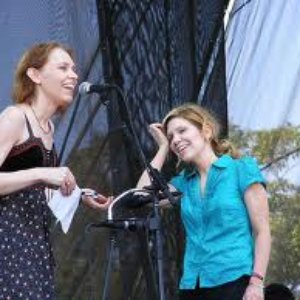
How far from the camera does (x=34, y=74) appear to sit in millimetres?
2527

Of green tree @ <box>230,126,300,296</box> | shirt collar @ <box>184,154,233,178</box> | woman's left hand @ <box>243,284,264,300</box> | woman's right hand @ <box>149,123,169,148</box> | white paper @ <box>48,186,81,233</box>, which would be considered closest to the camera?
white paper @ <box>48,186,81,233</box>

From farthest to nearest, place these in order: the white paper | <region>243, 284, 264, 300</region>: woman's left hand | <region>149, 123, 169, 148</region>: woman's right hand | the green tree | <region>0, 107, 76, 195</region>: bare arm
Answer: the green tree → <region>149, 123, 169, 148</region>: woman's right hand → <region>243, 284, 264, 300</region>: woman's left hand → the white paper → <region>0, 107, 76, 195</region>: bare arm

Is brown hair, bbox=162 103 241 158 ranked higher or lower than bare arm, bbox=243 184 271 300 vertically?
higher

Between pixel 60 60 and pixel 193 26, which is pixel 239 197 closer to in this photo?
pixel 60 60

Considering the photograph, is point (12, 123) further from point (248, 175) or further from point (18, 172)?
point (248, 175)

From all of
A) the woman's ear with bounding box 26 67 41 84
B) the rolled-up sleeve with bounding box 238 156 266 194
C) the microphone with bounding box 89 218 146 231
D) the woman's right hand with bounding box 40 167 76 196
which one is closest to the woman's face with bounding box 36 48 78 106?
the woman's ear with bounding box 26 67 41 84

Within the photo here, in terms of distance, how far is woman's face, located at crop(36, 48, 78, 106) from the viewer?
8.23ft

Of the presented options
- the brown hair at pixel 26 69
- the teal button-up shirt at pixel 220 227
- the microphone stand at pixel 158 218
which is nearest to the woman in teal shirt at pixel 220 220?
the teal button-up shirt at pixel 220 227

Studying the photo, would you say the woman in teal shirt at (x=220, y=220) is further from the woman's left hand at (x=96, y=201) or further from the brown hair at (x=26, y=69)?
the brown hair at (x=26, y=69)

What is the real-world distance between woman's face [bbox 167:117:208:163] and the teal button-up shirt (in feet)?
0.29

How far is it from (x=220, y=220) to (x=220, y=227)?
0.08ft

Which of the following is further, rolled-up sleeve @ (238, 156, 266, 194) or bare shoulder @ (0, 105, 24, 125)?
rolled-up sleeve @ (238, 156, 266, 194)

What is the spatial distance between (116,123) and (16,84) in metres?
1.17

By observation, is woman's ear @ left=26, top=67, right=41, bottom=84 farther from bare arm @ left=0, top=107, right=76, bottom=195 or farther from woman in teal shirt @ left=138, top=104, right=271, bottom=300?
woman in teal shirt @ left=138, top=104, right=271, bottom=300
